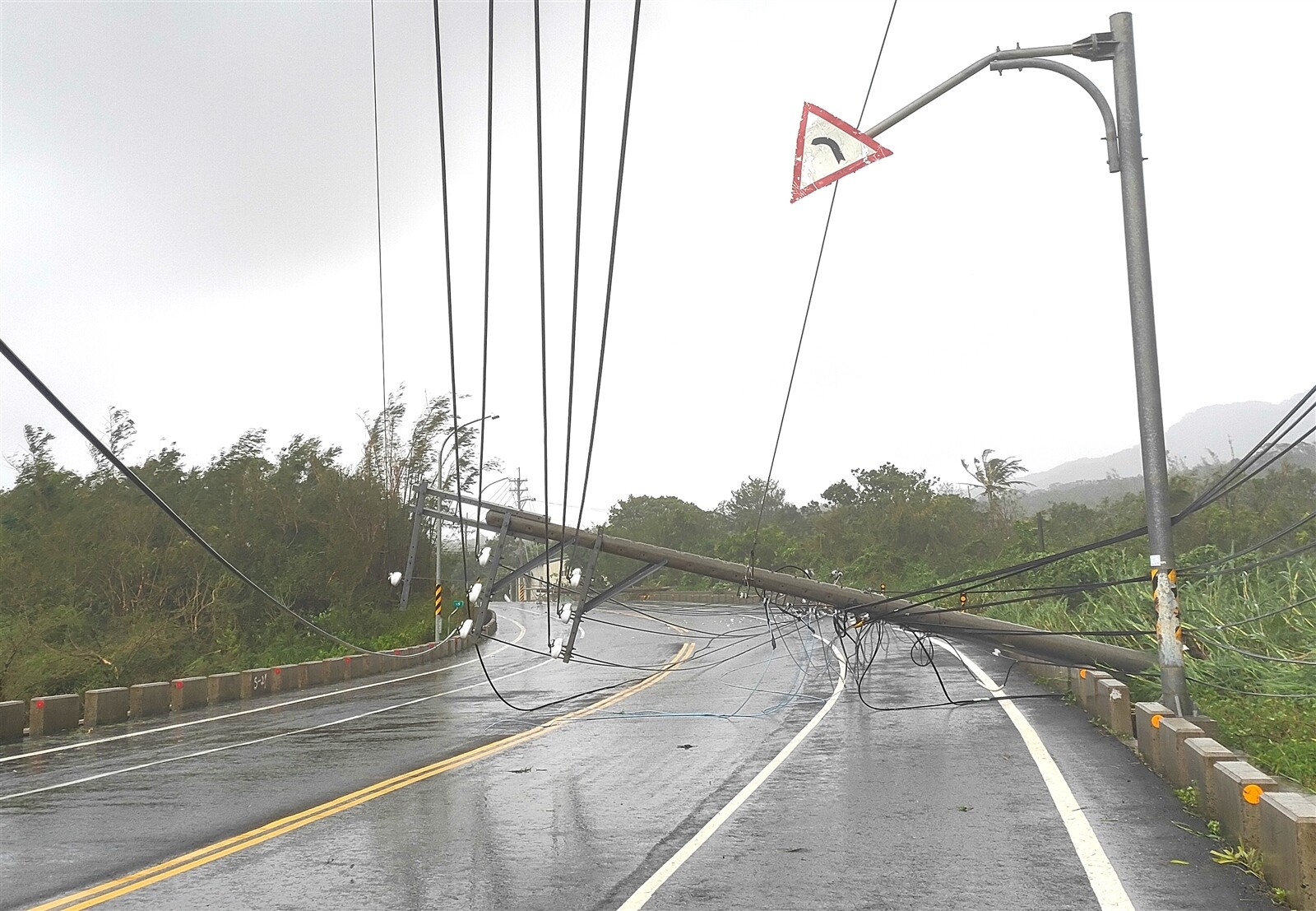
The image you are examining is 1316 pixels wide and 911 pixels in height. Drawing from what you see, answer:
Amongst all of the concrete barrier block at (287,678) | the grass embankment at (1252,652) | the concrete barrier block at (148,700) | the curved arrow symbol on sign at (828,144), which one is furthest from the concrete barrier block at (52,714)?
the grass embankment at (1252,652)

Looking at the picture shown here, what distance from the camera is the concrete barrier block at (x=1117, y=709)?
13000mm

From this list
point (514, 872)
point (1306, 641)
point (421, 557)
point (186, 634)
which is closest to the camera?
point (514, 872)

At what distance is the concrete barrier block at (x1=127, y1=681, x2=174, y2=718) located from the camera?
2094 centimetres

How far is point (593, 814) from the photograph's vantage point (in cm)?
966

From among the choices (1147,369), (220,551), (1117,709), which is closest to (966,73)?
(1147,369)

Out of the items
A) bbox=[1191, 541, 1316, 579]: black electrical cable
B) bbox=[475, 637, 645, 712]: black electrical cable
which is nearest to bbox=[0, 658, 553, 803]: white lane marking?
bbox=[475, 637, 645, 712]: black electrical cable

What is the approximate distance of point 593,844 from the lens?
8406mm

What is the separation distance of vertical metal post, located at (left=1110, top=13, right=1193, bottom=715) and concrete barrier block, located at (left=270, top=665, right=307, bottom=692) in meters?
20.5

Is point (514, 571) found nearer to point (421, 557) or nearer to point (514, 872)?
point (514, 872)

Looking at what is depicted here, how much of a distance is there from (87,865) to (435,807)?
297 centimetres

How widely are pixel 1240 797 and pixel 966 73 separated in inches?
272

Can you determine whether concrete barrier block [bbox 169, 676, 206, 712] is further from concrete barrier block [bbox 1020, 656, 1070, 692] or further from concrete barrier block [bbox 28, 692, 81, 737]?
concrete barrier block [bbox 1020, 656, 1070, 692]

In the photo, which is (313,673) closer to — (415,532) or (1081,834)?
(415,532)

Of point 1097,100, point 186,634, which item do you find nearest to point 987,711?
point 1097,100
